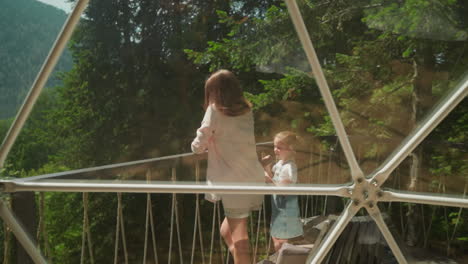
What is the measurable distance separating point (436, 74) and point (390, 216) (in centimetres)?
80

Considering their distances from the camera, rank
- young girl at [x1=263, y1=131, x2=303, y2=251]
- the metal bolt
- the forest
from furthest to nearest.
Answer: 1. the metal bolt
2. young girl at [x1=263, y1=131, x2=303, y2=251]
3. the forest

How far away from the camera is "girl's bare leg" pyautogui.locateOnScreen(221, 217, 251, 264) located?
1815 mm

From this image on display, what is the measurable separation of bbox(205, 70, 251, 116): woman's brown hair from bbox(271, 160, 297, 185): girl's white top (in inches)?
13.2

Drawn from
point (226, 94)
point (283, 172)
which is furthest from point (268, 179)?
point (226, 94)

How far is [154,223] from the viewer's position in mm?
1782

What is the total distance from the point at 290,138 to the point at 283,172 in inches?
7.7

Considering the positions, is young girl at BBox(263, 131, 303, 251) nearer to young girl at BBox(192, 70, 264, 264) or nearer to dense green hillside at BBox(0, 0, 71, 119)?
young girl at BBox(192, 70, 264, 264)

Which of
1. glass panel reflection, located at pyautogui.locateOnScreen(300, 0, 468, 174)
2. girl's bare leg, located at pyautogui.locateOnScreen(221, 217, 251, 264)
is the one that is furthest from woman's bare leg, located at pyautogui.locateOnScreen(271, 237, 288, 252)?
glass panel reflection, located at pyautogui.locateOnScreen(300, 0, 468, 174)

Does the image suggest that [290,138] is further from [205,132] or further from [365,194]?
[365,194]

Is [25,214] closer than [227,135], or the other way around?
[227,135]

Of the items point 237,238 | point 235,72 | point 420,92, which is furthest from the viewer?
point 237,238

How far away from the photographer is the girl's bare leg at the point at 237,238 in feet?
5.96

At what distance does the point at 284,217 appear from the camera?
1.83 meters

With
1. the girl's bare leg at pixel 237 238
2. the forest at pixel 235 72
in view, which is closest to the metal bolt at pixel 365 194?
the forest at pixel 235 72
